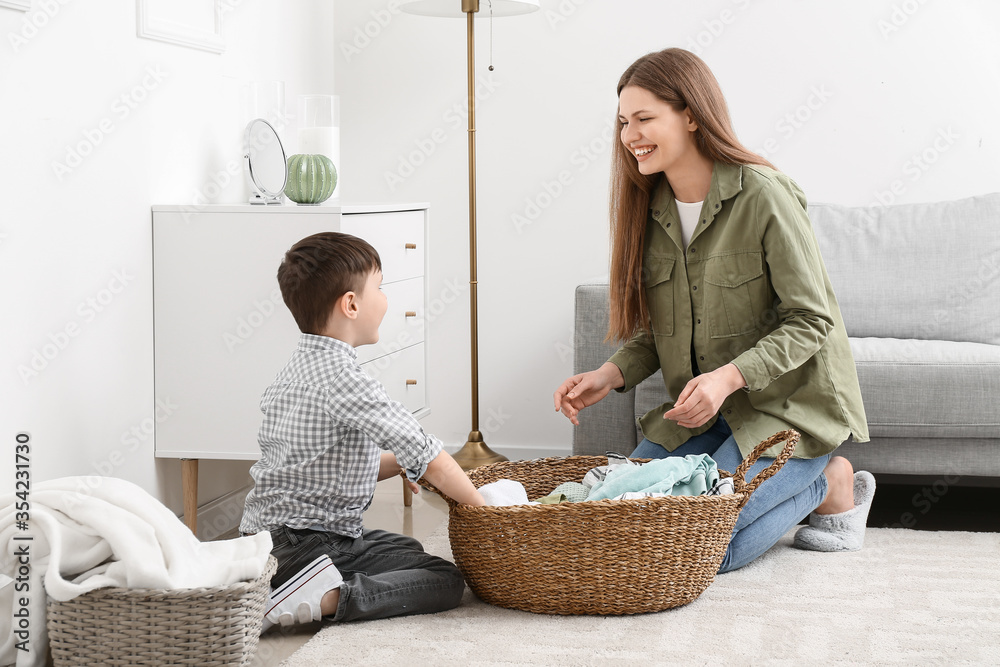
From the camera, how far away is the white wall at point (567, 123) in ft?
9.27

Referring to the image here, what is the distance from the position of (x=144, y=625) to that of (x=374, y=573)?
0.44 meters

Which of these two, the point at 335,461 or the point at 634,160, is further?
the point at 634,160

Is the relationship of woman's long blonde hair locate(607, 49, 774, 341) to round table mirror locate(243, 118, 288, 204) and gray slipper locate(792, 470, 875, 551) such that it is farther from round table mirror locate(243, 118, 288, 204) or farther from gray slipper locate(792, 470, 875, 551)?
round table mirror locate(243, 118, 288, 204)

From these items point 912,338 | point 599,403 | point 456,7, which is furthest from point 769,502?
point 456,7

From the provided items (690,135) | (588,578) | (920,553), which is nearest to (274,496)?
(588,578)

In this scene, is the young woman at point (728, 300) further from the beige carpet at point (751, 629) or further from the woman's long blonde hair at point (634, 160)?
the beige carpet at point (751, 629)

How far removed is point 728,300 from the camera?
1.87m

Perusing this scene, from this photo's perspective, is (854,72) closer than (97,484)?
No

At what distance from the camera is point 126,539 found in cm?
132

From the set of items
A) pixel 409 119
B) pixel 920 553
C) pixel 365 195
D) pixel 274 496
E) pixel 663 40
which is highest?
pixel 663 40

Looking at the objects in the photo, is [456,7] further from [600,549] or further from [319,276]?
[600,549]

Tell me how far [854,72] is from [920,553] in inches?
58.6

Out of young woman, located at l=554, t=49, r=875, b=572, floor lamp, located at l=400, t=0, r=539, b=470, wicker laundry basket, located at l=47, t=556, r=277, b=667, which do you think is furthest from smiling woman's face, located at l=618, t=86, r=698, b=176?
wicker laundry basket, located at l=47, t=556, r=277, b=667

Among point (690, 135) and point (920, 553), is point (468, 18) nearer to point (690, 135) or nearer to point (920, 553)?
point (690, 135)
